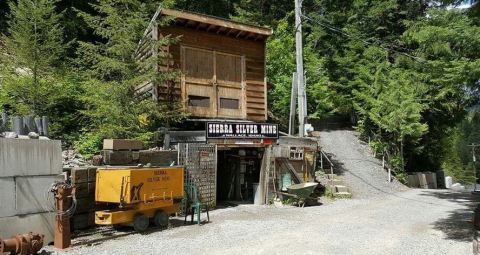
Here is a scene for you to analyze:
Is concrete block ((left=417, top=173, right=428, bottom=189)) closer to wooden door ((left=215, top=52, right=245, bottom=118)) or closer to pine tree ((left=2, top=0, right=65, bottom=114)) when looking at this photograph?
wooden door ((left=215, top=52, right=245, bottom=118))

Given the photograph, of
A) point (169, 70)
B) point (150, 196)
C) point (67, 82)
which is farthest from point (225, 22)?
point (150, 196)

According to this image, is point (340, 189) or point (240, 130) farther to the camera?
point (340, 189)

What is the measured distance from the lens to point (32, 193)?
9609 millimetres

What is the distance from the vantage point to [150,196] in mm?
11500

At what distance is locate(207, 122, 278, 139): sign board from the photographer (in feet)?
52.5

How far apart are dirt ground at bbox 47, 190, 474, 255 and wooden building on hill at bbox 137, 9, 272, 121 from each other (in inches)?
193

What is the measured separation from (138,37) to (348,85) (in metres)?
17.4

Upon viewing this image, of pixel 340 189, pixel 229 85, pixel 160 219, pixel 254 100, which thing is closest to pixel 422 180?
pixel 340 189

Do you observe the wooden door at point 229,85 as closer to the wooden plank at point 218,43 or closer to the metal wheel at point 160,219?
the wooden plank at point 218,43

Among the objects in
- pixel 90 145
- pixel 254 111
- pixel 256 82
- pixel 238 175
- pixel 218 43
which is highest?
pixel 218 43

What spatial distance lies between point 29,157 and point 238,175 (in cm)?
1101

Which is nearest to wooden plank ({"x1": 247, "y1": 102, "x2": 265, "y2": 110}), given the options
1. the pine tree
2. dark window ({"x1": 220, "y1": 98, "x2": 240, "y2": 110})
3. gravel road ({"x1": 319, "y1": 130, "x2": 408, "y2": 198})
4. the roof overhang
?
dark window ({"x1": 220, "y1": 98, "x2": 240, "y2": 110})

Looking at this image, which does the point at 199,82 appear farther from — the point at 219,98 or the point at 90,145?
the point at 90,145

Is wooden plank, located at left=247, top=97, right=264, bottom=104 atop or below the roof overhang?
below
